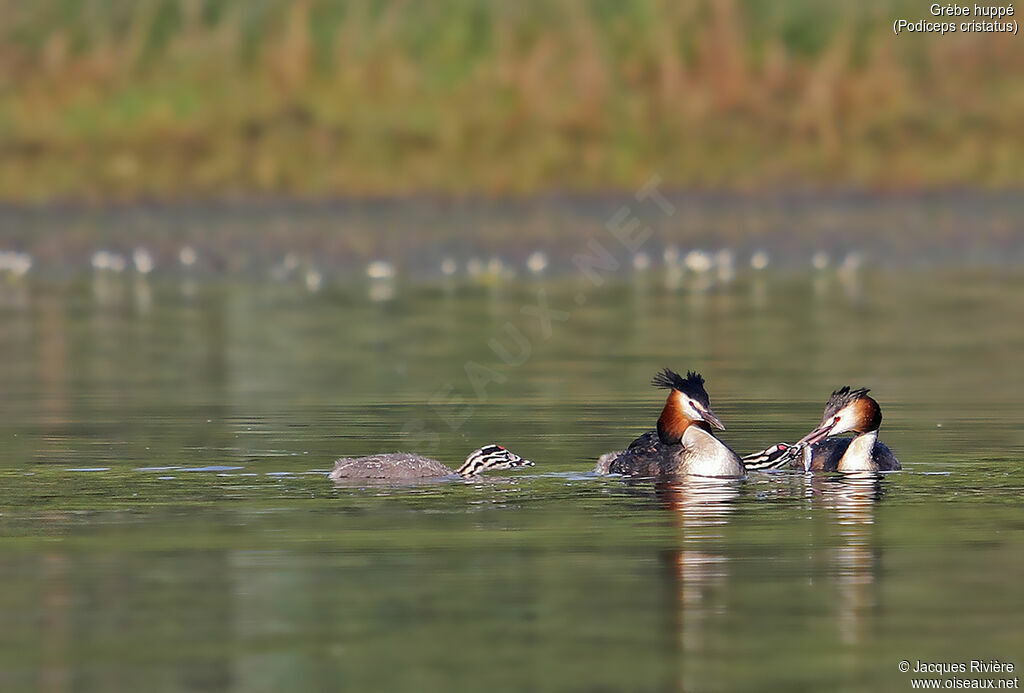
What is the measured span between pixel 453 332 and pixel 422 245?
20.3m

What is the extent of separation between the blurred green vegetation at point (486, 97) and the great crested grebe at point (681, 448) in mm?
40525

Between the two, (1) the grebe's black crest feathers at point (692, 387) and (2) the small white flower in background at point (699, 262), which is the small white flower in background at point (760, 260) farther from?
(1) the grebe's black crest feathers at point (692, 387)

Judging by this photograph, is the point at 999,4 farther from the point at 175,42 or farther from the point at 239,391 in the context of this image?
the point at 239,391

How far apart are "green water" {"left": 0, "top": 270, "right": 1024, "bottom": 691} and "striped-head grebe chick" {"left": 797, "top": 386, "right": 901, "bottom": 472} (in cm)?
45

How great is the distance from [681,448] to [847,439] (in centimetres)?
134

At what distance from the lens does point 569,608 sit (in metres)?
12.7

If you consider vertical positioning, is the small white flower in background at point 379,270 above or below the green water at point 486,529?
above

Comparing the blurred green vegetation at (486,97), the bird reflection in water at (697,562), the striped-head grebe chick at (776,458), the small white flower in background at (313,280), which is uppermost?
the blurred green vegetation at (486,97)

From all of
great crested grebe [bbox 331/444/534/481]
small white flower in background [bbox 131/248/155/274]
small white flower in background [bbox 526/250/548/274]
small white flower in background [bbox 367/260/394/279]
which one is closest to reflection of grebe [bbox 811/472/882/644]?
great crested grebe [bbox 331/444/534/481]

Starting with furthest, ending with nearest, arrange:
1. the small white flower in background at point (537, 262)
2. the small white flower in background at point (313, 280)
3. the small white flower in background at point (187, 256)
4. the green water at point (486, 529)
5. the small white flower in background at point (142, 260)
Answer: the small white flower in background at point (187, 256) → the small white flower in background at point (142, 260) → the small white flower in background at point (537, 262) → the small white flower in background at point (313, 280) → the green water at point (486, 529)

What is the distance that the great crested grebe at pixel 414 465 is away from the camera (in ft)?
58.4

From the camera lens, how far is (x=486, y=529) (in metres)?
15.5

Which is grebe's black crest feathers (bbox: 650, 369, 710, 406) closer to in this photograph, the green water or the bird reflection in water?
the bird reflection in water

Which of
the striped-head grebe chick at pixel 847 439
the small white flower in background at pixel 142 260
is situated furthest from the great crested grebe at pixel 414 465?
the small white flower in background at pixel 142 260
